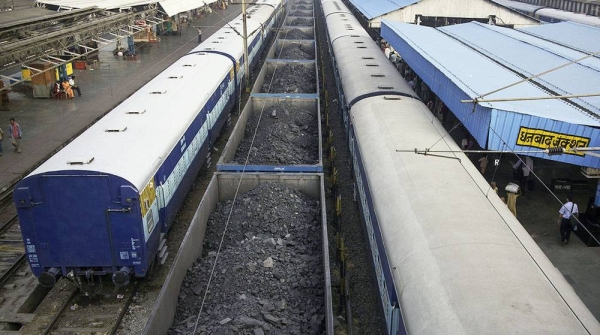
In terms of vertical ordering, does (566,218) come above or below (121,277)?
above

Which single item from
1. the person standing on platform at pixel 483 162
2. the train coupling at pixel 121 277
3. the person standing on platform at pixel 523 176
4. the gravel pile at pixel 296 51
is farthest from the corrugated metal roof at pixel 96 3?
the person standing on platform at pixel 523 176

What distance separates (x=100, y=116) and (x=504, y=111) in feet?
61.2

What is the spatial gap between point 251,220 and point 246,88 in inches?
619

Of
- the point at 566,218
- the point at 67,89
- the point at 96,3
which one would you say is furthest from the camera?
the point at 96,3

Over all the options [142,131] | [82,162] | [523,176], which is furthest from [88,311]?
[523,176]

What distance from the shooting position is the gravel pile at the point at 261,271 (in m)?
8.57

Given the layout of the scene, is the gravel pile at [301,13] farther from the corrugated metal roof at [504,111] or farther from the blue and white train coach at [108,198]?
the blue and white train coach at [108,198]

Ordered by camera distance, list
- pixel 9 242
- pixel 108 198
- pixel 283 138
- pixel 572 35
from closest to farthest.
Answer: pixel 108 198, pixel 9 242, pixel 283 138, pixel 572 35

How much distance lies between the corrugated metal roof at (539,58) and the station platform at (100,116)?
2.77m

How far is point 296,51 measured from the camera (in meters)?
33.1

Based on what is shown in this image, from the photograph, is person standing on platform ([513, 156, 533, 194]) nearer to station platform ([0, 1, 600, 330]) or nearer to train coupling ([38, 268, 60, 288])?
station platform ([0, 1, 600, 330])

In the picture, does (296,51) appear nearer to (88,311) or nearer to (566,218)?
(566,218)

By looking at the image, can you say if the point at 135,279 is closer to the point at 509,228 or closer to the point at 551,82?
the point at 509,228

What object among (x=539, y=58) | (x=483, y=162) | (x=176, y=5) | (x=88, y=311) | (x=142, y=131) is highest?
Result: (x=176, y=5)
